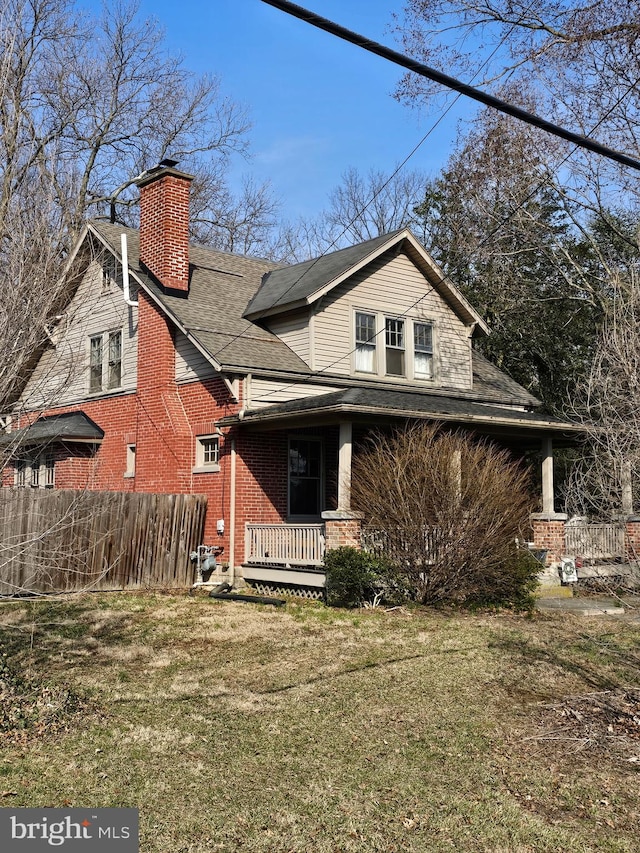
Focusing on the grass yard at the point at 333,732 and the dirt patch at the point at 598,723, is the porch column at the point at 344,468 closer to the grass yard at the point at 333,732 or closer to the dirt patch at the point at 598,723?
the grass yard at the point at 333,732

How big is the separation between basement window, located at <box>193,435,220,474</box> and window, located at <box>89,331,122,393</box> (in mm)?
3537

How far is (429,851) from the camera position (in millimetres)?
5195

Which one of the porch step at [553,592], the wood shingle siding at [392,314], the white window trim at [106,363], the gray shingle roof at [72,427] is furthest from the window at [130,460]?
the porch step at [553,592]

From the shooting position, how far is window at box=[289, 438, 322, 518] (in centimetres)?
1802

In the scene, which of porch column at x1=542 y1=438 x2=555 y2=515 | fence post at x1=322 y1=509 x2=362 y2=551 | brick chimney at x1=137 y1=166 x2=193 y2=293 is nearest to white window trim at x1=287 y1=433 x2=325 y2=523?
fence post at x1=322 y1=509 x2=362 y2=551

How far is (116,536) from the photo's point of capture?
16.2 metres

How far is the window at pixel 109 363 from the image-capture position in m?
20.5

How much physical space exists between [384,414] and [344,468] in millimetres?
1181

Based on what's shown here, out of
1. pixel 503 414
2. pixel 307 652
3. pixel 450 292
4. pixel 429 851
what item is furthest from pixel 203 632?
pixel 450 292

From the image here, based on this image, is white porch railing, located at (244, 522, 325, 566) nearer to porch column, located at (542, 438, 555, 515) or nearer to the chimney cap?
porch column, located at (542, 438, 555, 515)

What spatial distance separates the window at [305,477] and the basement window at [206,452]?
5.13 feet

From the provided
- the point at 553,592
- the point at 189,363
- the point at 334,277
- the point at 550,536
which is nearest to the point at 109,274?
the point at 189,363

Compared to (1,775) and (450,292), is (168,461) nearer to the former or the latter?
(450,292)

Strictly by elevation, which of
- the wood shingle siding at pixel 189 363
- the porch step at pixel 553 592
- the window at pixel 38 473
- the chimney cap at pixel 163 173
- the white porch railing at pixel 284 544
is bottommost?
the porch step at pixel 553 592
